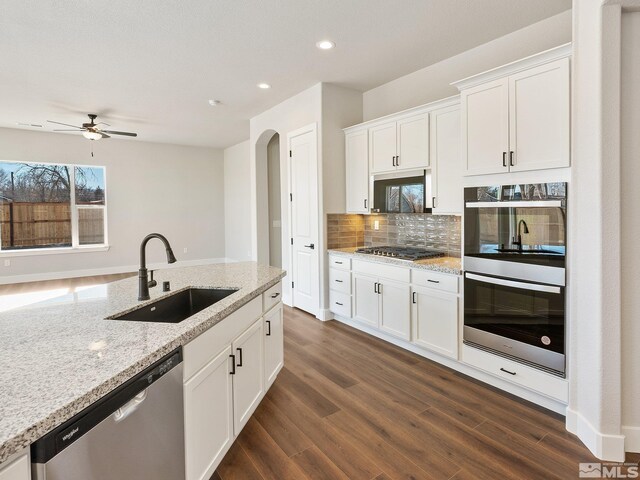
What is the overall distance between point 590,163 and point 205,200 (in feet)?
26.5

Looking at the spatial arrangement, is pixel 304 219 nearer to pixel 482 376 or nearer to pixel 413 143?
pixel 413 143

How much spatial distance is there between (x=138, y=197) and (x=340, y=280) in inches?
230

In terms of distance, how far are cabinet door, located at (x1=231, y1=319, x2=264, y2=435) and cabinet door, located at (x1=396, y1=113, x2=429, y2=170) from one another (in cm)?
228

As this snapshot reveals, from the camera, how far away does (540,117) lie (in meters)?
2.39

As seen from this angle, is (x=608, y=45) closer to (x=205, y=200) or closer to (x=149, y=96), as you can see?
(x=149, y=96)

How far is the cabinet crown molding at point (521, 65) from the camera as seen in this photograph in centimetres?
225

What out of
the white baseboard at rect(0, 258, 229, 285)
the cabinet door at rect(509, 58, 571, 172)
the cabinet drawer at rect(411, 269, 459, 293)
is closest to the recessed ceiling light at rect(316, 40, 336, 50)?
the cabinet door at rect(509, 58, 571, 172)

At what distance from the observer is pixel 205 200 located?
8766mm

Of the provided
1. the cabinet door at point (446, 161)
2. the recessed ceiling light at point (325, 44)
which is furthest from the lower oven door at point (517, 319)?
the recessed ceiling light at point (325, 44)

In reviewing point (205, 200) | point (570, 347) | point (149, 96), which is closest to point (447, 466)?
point (570, 347)

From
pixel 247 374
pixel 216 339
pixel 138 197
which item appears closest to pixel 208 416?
pixel 216 339

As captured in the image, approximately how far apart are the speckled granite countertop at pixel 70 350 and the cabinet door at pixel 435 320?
5.59 ft

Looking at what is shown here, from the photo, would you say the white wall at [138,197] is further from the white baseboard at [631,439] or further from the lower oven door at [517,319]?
the white baseboard at [631,439]

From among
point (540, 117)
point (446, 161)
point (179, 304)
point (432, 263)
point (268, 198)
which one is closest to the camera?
point (179, 304)
